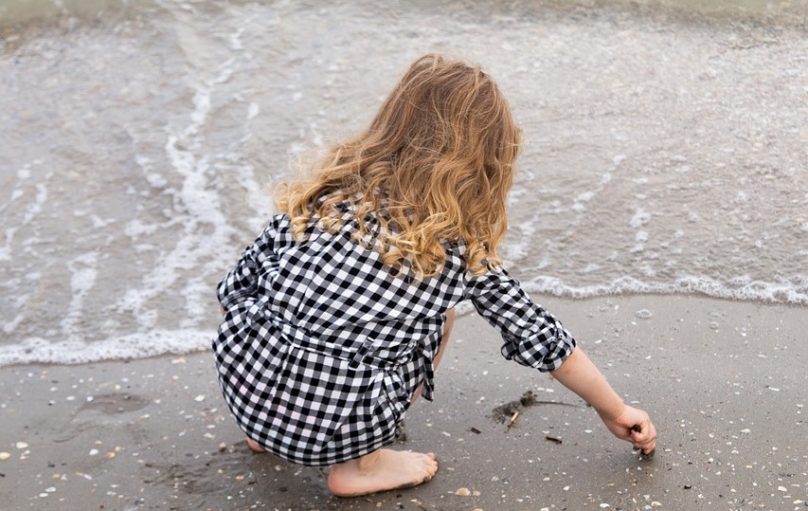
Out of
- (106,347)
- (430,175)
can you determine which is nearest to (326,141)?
(106,347)

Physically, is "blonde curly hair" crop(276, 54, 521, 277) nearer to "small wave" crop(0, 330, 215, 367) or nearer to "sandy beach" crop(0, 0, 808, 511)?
"sandy beach" crop(0, 0, 808, 511)

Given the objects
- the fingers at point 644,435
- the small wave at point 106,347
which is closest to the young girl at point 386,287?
the fingers at point 644,435

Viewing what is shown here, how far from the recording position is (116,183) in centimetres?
439

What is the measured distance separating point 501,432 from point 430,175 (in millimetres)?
812

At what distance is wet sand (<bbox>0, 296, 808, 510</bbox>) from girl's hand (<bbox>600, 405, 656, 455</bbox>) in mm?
74

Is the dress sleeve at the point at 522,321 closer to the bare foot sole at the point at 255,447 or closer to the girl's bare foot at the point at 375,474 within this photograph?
the girl's bare foot at the point at 375,474

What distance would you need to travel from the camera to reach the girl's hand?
233 cm

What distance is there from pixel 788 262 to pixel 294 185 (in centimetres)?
199

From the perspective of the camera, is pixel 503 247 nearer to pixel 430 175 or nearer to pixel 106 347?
pixel 106 347

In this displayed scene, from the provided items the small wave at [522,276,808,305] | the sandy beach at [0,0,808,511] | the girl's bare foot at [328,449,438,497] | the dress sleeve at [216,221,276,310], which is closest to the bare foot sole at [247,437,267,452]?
the sandy beach at [0,0,808,511]

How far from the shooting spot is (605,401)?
2287 mm

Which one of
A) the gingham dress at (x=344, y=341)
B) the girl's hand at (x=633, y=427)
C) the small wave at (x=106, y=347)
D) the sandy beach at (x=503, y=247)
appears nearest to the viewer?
the gingham dress at (x=344, y=341)

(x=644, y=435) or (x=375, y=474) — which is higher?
(x=644, y=435)

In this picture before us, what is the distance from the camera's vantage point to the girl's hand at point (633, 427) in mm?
2332
